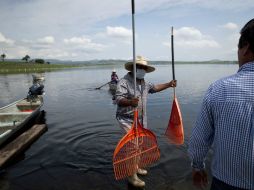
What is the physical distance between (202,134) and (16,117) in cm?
1157

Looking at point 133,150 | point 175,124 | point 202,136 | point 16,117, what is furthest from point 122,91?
point 16,117

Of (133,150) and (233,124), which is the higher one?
(233,124)

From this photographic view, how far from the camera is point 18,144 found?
9.82 meters

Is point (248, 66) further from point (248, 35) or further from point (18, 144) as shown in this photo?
point (18, 144)

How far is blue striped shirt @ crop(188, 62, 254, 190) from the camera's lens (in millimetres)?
2389

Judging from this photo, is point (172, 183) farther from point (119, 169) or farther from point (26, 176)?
point (26, 176)

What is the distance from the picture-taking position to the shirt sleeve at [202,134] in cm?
267

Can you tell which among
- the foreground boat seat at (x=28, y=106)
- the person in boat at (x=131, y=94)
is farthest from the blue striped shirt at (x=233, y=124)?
the foreground boat seat at (x=28, y=106)

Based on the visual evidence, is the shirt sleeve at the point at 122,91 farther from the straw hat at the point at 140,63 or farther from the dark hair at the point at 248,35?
the dark hair at the point at 248,35

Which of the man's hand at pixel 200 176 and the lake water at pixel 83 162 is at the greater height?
the man's hand at pixel 200 176

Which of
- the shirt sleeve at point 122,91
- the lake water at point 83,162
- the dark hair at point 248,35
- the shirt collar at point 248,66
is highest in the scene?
the dark hair at point 248,35

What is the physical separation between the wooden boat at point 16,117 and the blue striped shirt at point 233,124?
26.9 feet

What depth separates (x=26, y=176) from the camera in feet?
26.1

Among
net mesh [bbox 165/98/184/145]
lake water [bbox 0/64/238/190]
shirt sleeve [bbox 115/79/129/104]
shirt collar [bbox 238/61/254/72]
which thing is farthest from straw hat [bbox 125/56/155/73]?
shirt collar [bbox 238/61/254/72]
